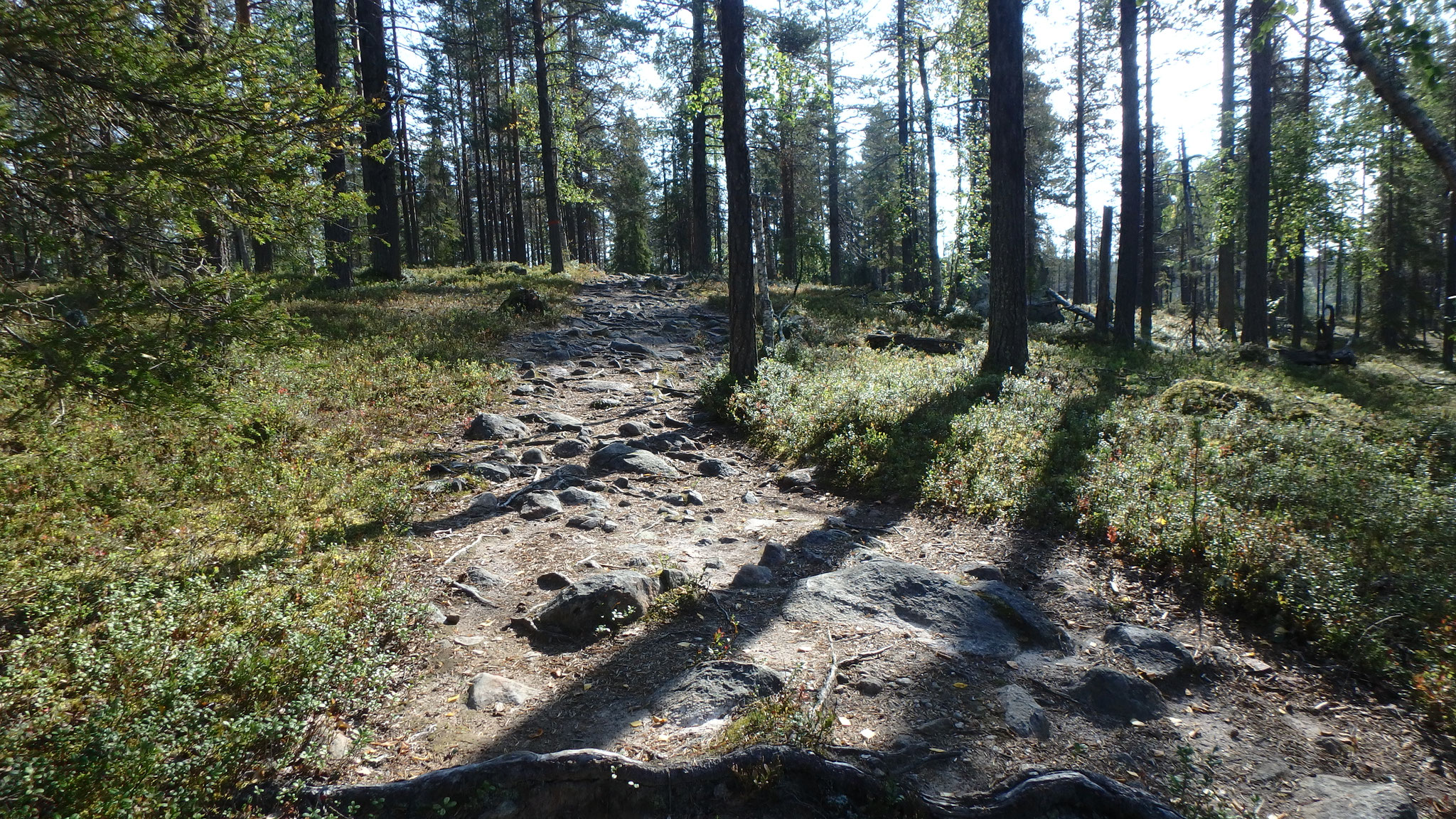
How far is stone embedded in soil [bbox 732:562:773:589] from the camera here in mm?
5219

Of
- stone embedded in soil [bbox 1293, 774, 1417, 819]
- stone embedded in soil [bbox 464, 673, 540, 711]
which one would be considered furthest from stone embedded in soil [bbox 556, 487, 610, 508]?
stone embedded in soil [bbox 1293, 774, 1417, 819]

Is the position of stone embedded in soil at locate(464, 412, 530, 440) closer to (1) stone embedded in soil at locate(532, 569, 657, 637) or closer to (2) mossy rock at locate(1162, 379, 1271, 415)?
(1) stone embedded in soil at locate(532, 569, 657, 637)

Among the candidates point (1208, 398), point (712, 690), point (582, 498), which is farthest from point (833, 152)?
point (712, 690)

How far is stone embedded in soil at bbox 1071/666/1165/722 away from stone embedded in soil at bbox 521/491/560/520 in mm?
4649

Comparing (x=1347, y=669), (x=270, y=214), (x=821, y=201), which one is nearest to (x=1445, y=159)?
(x=1347, y=669)

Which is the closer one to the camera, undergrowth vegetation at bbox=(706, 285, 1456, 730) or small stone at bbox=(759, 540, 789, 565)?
undergrowth vegetation at bbox=(706, 285, 1456, 730)

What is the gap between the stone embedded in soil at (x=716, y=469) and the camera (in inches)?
324

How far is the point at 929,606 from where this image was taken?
15.2 feet

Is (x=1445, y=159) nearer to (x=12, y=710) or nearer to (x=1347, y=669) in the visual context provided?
(x=1347, y=669)

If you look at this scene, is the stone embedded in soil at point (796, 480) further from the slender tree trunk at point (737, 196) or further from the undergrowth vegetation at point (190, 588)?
the undergrowth vegetation at point (190, 588)

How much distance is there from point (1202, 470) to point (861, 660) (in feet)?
15.6

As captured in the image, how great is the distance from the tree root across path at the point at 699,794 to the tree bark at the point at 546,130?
22.2 meters

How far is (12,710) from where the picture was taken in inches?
112

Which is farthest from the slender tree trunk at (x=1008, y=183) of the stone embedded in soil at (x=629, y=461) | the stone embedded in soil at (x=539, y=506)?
the stone embedded in soil at (x=539, y=506)
